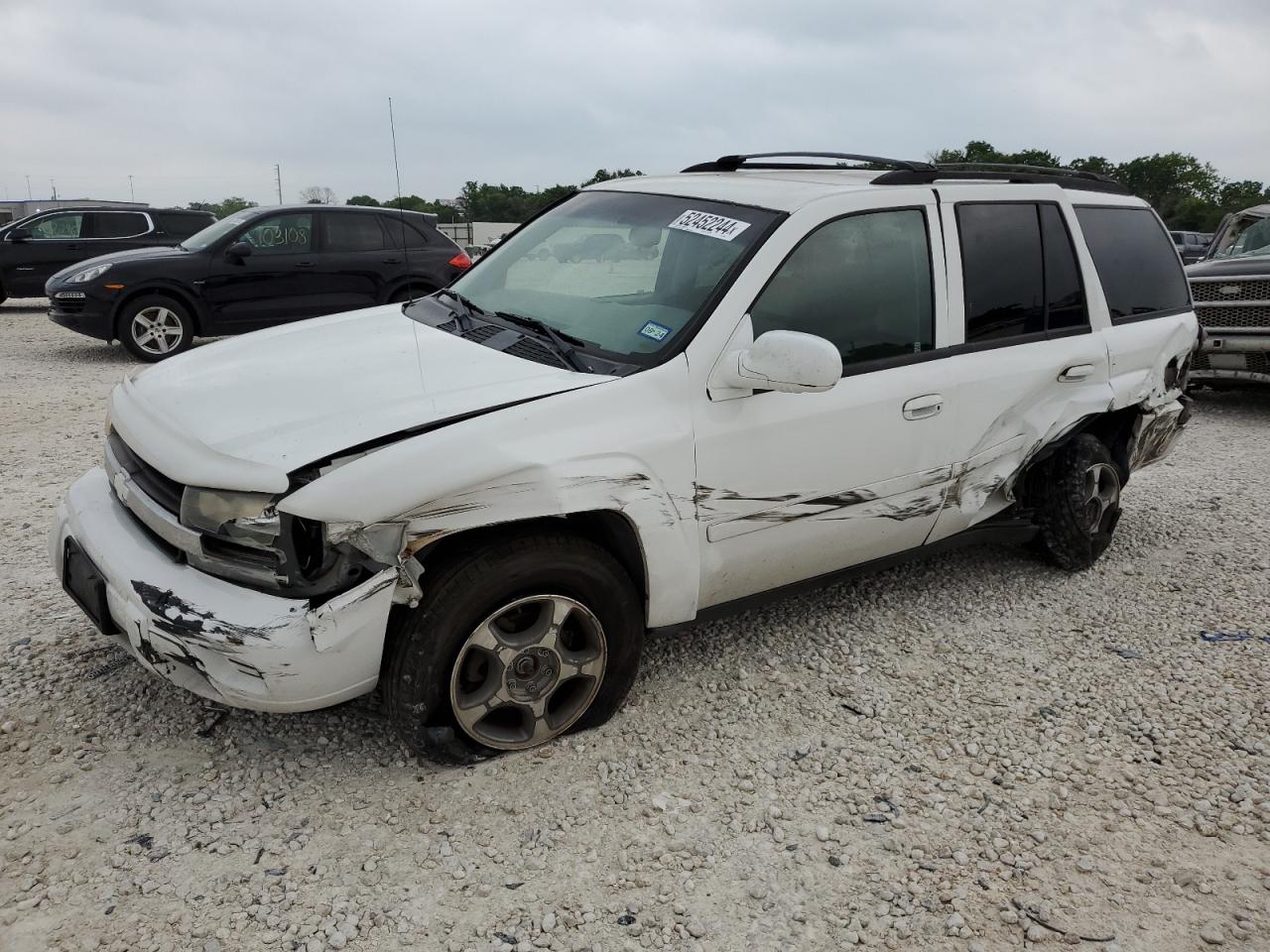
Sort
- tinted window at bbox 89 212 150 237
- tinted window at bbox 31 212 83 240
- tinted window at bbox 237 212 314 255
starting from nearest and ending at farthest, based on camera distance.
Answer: tinted window at bbox 237 212 314 255 < tinted window at bbox 31 212 83 240 < tinted window at bbox 89 212 150 237

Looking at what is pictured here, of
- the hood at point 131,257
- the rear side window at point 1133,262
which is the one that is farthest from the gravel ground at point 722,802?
the hood at point 131,257

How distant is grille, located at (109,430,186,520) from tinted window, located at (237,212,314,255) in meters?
7.71

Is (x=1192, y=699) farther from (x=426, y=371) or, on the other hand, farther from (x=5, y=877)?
(x=5, y=877)

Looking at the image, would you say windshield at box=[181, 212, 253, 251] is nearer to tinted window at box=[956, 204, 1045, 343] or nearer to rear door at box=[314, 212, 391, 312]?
rear door at box=[314, 212, 391, 312]

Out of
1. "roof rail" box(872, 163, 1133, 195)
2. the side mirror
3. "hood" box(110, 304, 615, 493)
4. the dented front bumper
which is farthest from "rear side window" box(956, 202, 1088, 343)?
the dented front bumper

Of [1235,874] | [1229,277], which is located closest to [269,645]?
[1235,874]

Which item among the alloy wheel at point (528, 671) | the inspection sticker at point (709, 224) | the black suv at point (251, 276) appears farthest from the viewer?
the black suv at point (251, 276)

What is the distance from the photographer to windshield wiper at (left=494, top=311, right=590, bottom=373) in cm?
306

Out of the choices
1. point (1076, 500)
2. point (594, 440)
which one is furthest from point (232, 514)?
point (1076, 500)

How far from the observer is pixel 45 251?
47.2 ft

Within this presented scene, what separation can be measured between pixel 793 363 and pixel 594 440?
628 millimetres

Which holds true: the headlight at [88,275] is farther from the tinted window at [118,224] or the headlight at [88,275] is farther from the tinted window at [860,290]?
the tinted window at [860,290]

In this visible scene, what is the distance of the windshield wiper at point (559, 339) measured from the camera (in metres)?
3.06

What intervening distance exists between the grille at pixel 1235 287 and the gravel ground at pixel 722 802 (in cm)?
522
